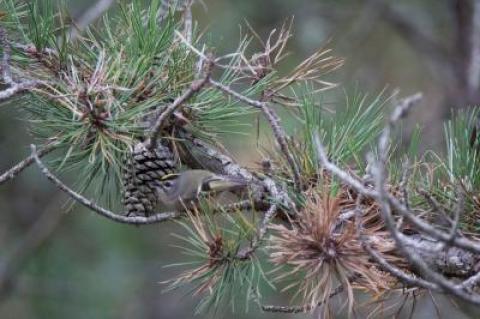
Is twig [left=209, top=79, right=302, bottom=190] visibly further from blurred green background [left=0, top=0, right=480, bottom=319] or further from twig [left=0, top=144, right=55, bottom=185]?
blurred green background [left=0, top=0, right=480, bottom=319]

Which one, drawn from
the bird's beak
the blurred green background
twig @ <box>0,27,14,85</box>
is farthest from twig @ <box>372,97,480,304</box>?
the blurred green background

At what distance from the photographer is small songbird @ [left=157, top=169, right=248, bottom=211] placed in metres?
1.21

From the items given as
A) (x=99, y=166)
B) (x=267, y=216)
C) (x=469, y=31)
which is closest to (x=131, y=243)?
(x=469, y=31)

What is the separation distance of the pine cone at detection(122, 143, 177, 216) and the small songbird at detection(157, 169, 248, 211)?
5cm

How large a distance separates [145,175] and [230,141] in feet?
5.81

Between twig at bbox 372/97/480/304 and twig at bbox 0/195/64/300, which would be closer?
twig at bbox 372/97/480/304

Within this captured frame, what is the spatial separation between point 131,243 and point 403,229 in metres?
2.77

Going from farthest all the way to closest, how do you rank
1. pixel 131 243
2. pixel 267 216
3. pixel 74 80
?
pixel 131 243 → pixel 74 80 → pixel 267 216

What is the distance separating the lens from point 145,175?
1300mm

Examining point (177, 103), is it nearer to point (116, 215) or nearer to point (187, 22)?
point (116, 215)

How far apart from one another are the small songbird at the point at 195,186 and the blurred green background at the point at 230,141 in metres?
1.75

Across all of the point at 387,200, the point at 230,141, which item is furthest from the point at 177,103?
the point at 230,141

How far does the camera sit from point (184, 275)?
124 cm

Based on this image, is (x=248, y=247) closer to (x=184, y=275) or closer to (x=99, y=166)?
(x=184, y=275)
